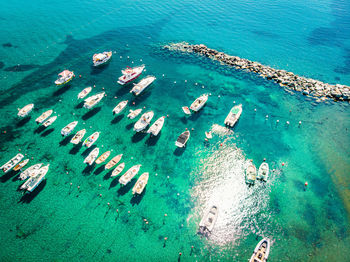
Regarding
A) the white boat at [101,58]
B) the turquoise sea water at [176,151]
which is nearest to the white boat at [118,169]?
the turquoise sea water at [176,151]

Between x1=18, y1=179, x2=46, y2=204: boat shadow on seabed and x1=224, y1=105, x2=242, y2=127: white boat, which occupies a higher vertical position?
x1=224, y1=105, x2=242, y2=127: white boat

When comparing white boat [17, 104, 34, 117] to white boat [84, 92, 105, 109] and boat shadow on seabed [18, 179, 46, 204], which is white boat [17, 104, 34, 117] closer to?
white boat [84, 92, 105, 109]

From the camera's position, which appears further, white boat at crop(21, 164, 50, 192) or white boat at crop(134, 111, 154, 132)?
white boat at crop(134, 111, 154, 132)

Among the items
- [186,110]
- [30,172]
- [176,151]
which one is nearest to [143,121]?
[176,151]

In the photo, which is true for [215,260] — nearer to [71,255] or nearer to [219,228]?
[219,228]

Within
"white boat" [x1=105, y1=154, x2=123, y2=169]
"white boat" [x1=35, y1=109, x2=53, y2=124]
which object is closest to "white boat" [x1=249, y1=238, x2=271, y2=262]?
"white boat" [x1=105, y1=154, x2=123, y2=169]

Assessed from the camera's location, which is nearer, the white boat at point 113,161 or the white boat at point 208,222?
the white boat at point 208,222

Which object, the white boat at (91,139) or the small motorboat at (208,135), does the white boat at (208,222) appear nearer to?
the small motorboat at (208,135)
